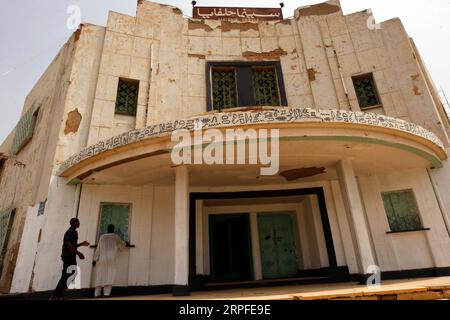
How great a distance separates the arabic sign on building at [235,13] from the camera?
10.5 meters

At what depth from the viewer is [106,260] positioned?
6.58m

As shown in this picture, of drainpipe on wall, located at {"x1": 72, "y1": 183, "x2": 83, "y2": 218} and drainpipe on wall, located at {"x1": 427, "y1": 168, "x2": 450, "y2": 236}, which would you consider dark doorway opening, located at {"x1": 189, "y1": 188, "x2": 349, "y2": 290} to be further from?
drainpipe on wall, located at {"x1": 72, "y1": 183, "x2": 83, "y2": 218}

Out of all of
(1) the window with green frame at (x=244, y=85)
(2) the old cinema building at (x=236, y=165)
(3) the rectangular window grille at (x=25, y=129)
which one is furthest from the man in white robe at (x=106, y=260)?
(3) the rectangular window grille at (x=25, y=129)

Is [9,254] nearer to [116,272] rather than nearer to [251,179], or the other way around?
[116,272]

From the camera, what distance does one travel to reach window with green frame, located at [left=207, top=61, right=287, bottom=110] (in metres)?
9.10

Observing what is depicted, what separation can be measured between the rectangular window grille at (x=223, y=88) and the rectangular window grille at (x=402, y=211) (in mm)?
5199

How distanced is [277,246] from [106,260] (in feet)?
16.7

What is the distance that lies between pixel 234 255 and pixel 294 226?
7.07 ft

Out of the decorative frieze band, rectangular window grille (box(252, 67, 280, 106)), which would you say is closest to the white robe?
the decorative frieze band

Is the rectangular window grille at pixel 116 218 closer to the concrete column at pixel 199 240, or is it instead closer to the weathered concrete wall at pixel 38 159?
the weathered concrete wall at pixel 38 159

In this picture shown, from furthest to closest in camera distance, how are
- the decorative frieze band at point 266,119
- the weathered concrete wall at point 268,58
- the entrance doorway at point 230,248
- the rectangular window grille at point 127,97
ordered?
the entrance doorway at point 230,248, the rectangular window grille at point 127,97, the weathered concrete wall at point 268,58, the decorative frieze band at point 266,119

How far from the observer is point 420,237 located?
7160 millimetres

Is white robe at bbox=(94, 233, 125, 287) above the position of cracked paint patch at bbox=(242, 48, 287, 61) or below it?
below
